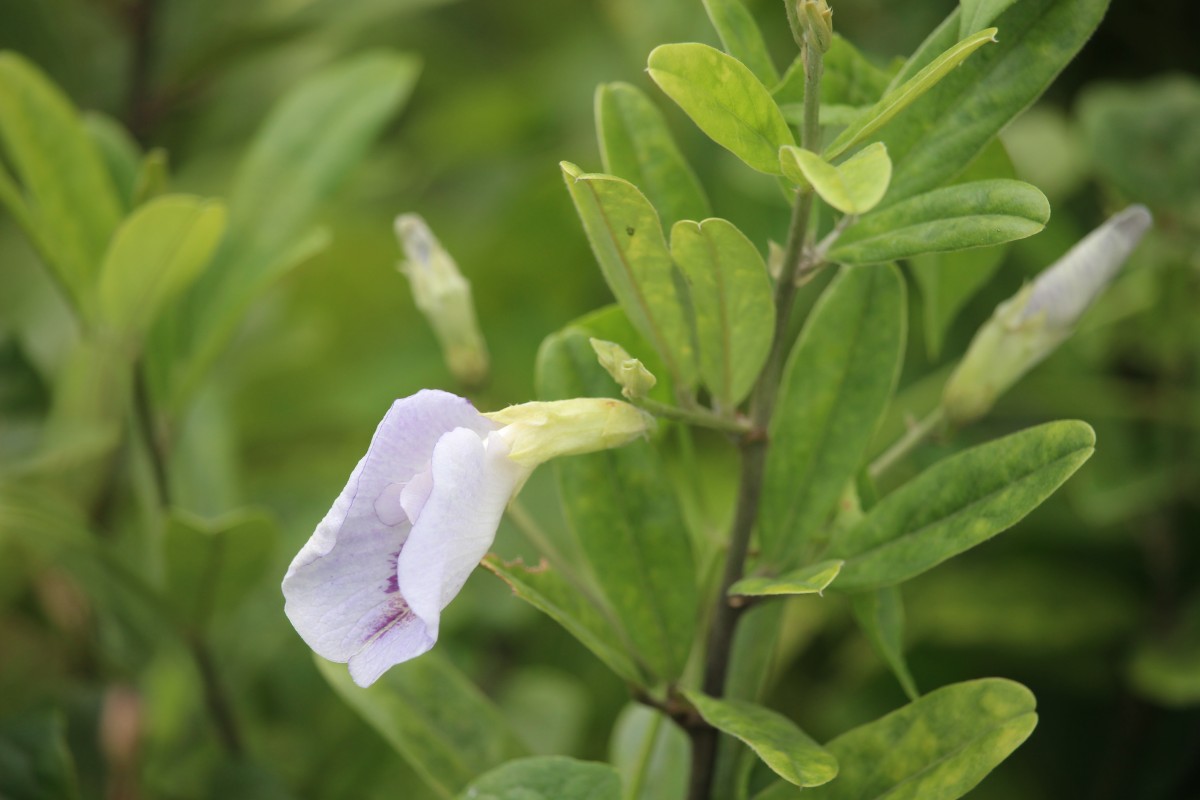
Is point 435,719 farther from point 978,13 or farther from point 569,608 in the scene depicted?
point 978,13

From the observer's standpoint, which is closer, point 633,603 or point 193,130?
point 633,603

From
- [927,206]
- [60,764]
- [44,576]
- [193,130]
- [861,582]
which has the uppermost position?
[927,206]

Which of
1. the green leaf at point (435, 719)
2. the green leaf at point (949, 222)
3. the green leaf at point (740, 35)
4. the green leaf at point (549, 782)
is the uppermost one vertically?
the green leaf at point (740, 35)

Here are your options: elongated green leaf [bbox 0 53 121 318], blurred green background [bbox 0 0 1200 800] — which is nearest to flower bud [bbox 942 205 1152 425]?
blurred green background [bbox 0 0 1200 800]

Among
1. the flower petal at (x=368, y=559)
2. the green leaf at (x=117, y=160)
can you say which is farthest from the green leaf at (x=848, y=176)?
the green leaf at (x=117, y=160)

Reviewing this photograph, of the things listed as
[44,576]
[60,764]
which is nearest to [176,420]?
[60,764]

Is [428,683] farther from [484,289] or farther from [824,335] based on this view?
[484,289]

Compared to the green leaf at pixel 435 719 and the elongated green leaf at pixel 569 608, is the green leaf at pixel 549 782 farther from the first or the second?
the green leaf at pixel 435 719
